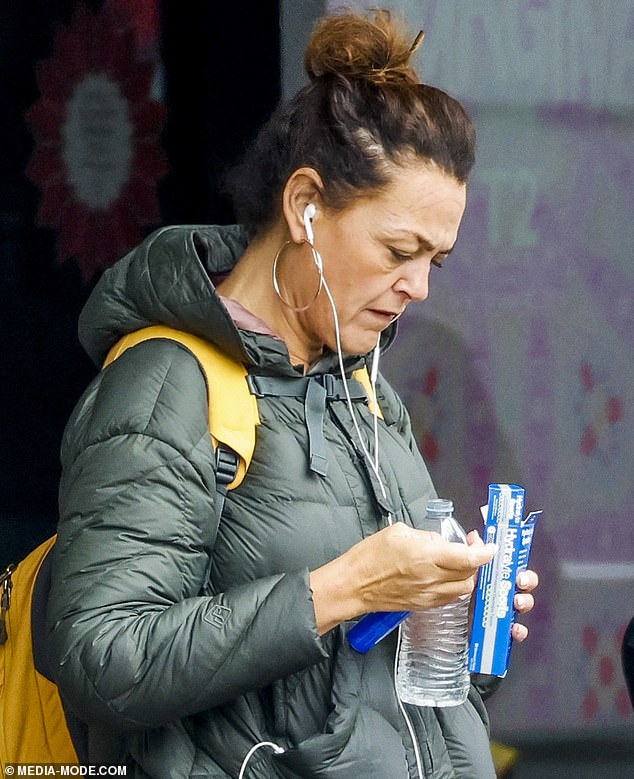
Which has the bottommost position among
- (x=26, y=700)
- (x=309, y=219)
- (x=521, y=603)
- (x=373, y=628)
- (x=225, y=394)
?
(x=26, y=700)

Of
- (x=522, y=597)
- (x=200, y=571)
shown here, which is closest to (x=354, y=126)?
(x=200, y=571)

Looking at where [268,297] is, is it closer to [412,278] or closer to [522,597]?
[412,278]

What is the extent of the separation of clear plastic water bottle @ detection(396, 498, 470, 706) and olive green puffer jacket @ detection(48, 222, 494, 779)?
3cm

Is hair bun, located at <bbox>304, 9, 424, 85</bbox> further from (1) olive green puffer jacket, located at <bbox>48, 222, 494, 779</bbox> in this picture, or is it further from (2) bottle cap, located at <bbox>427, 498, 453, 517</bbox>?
(2) bottle cap, located at <bbox>427, 498, 453, 517</bbox>

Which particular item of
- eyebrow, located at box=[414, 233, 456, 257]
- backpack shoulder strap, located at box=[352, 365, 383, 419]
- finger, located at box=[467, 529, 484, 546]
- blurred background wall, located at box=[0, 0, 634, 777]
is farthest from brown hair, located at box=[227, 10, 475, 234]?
blurred background wall, located at box=[0, 0, 634, 777]

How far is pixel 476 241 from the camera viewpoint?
3.78 m

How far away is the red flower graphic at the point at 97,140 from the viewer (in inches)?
160

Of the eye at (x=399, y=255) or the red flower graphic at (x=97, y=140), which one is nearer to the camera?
the eye at (x=399, y=255)

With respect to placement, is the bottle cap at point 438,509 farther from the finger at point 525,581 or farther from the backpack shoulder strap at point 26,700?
the backpack shoulder strap at point 26,700

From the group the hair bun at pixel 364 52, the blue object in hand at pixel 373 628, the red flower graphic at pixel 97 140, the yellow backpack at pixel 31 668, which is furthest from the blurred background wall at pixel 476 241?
the blue object in hand at pixel 373 628

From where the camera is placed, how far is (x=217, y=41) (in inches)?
148

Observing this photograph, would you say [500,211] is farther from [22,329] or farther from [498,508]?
[498,508]

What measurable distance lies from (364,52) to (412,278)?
0.38 meters

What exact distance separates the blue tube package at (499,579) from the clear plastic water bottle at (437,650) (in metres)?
0.05
